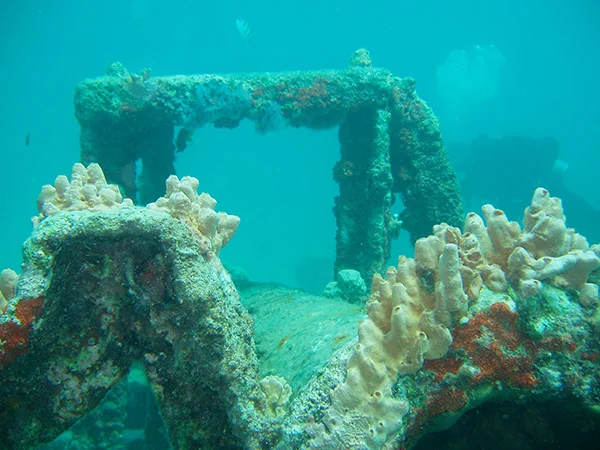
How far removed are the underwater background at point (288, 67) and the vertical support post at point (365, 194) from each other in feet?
138

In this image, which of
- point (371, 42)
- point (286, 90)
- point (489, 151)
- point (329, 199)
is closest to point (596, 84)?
point (371, 42)

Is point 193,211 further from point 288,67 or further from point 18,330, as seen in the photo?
point 288,67

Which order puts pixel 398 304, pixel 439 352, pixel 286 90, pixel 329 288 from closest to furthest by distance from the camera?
pixel 439 352, pixel 398 304, pixel 329 288, pixel 286 90

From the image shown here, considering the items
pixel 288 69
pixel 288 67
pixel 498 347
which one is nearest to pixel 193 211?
pixel 498 347

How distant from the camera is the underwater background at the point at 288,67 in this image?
2539 inches

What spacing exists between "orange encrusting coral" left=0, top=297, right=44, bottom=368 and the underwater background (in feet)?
155

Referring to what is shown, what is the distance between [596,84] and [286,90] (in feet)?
437

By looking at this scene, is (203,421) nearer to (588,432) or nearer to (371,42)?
(588,432)

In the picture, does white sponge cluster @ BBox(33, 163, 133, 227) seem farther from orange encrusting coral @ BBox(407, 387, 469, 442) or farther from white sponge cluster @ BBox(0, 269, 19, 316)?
orange encrusting coral @ BBox(407, 387, 469, 442)

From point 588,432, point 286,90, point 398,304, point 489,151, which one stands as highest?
point 489,151

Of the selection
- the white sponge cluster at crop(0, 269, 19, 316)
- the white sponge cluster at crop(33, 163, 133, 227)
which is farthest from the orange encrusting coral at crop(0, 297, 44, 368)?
the white sponge cluster at crop(0, 269, 19, 316)

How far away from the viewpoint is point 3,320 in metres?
1.84

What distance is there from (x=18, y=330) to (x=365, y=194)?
6.04 meters

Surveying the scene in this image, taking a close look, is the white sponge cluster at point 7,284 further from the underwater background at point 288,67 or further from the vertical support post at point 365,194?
the underwater background at point 288,67
